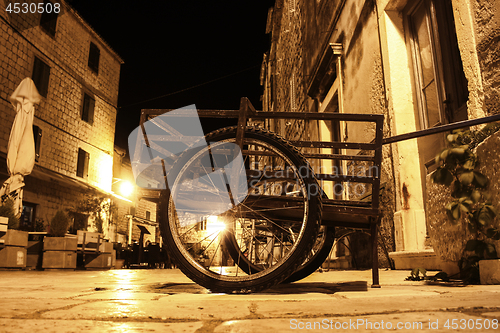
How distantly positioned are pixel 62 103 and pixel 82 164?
2.96 meters

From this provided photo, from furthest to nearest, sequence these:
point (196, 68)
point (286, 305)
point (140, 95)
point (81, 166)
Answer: point (196, 68), point (140, 95), point (81, 166), point (286, 305)

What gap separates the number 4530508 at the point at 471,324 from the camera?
3.28ft

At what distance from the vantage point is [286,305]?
1.53m

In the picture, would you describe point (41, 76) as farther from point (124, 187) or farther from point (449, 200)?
point (449, 200)

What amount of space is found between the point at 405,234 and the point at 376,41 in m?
2.62

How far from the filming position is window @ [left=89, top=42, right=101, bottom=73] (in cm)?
1948

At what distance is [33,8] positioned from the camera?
50.7ft

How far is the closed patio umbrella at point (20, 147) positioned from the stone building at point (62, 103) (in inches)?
171

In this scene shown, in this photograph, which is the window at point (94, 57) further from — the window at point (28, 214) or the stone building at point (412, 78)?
the stone building at point (412, 78)

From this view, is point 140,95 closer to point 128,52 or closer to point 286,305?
point 128,52

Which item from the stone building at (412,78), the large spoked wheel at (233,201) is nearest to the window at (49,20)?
the stone building at (412,78)

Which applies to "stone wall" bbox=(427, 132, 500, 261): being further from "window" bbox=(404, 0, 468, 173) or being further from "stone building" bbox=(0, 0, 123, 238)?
"stone building" bbox=(0, 0, 123, 238)

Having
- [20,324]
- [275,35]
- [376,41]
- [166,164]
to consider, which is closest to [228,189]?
[166,164]

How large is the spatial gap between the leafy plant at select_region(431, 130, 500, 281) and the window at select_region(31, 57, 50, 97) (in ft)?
53.0
